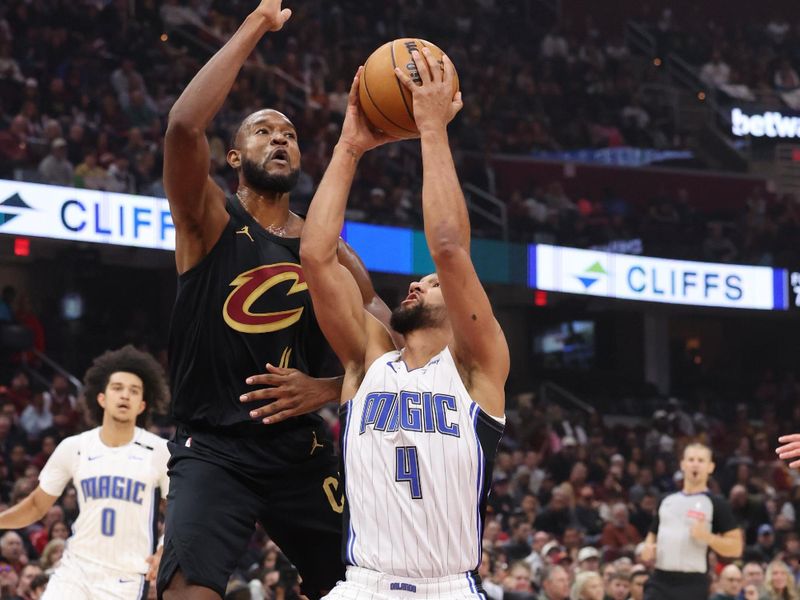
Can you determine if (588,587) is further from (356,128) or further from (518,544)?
(356,128)

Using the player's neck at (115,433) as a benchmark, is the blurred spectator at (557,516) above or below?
below

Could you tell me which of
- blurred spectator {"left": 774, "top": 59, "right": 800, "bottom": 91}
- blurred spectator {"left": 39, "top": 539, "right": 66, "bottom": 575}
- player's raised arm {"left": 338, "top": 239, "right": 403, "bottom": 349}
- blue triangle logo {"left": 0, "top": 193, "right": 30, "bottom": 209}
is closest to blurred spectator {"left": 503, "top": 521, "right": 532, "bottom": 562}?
blurred spectator {"left": 39, "top": 539, "right": 66, "bottom": 575}

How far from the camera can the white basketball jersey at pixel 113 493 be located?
7867 mm

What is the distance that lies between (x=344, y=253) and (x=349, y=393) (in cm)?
87

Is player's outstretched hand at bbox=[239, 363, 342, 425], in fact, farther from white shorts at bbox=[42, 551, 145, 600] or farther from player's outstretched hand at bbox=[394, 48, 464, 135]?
white shorts at bbox=[42, 551, 145, 600]

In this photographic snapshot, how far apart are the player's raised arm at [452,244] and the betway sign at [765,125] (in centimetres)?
2373

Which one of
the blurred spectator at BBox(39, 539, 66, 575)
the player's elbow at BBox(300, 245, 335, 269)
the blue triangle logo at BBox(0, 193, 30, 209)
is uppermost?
the blue triangle logo at BBox(0, 193, 30, 209)

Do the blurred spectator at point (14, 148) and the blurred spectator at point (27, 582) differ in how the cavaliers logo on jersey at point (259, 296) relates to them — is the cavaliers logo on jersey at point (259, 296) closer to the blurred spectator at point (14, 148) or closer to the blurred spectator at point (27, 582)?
the blurred spectator at point (27, 582)

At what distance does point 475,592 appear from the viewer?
4641 millimetres

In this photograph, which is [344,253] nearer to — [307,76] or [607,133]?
[307,76]

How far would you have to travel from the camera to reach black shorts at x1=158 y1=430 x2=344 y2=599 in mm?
4930

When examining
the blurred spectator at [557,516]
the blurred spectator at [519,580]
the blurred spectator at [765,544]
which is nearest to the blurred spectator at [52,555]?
the blurred spectator at [519,580]

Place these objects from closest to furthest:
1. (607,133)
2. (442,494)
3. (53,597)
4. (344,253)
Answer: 1. (442,494)
2. (344,253)
3. (53,597)
4. (607,133)

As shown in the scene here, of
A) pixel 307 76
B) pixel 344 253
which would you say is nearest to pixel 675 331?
pixel 307 76
